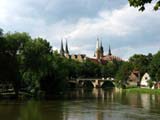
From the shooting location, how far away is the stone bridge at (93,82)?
183125 millimetres

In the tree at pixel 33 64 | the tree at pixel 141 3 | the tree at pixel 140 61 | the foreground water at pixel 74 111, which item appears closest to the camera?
the tree at pixel 141 3

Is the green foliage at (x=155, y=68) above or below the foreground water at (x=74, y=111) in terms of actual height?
above

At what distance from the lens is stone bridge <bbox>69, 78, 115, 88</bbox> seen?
183 m

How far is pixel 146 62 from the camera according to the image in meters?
157

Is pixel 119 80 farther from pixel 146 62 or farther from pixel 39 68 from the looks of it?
pixel 39 68

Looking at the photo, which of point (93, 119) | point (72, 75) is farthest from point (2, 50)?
point (72, 75)

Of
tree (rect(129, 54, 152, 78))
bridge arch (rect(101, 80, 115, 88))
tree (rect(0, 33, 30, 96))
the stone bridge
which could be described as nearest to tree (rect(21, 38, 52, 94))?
Result: tree (rect(0, 33, 30, 96))

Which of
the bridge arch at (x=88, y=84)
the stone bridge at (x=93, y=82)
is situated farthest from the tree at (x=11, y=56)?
the bridge arch at (x=88, y=84)

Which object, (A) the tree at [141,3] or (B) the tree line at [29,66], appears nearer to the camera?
(A) the tree at [141,3]

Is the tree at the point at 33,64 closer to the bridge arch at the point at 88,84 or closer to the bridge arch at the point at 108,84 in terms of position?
the bridge arch at the point at 108,84

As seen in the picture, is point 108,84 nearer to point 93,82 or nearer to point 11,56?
point 93,82

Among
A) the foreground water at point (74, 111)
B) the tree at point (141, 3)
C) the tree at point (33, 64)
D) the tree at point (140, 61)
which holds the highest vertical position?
the tree at point (140, 61)

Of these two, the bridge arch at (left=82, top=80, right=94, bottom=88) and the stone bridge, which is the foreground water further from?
the bridge arch at (left=82, top=80, right=94, bottom=88)

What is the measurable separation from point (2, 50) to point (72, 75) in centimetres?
11936
